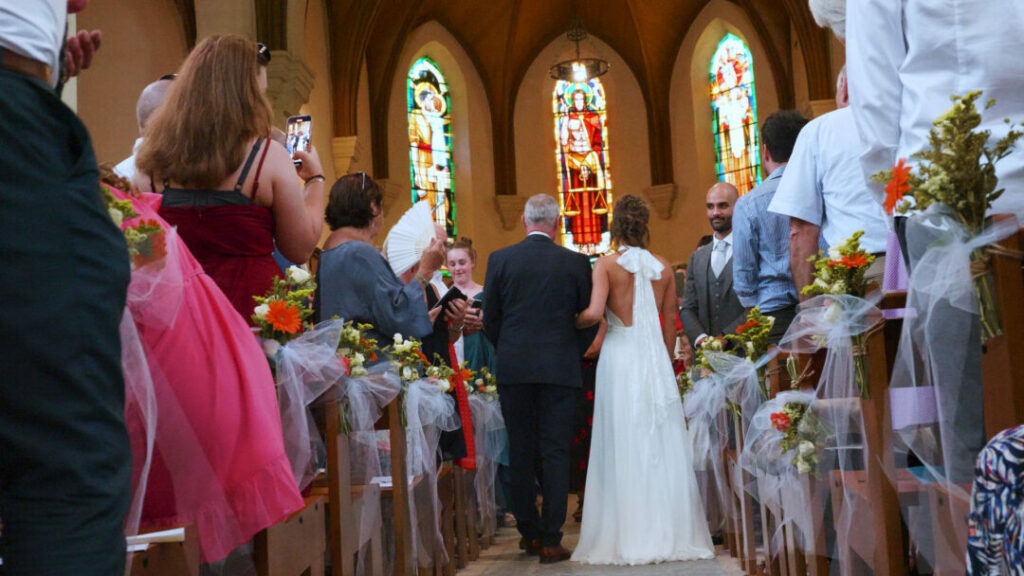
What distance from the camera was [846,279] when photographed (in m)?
2.57

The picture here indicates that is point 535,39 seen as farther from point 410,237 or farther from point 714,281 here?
point 410,237

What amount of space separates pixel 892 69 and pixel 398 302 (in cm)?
236

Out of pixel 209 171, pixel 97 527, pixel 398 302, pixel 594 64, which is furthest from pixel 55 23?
pixel 594 64

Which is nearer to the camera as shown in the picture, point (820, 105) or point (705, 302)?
point (705, 302)

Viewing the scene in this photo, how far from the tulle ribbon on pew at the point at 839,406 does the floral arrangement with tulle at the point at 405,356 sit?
5.37 ft

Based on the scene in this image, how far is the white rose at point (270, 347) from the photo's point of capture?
2793mm

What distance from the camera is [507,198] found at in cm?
1705

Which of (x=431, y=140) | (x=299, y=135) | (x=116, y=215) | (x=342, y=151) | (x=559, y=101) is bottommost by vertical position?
(x=116, y=215)

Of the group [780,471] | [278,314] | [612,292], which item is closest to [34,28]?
[278,314]

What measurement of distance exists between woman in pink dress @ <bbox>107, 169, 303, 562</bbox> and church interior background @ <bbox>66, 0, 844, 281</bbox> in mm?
11875

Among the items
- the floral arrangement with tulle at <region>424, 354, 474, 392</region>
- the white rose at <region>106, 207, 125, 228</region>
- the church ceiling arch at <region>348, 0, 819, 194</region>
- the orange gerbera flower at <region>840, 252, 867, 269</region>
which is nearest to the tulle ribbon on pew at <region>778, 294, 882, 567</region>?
the orange gerbera flower at <region>840, 252, 867, 269</region>

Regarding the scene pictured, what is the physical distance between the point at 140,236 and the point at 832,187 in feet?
7.30

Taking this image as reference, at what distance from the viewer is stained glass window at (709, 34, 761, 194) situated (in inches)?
634

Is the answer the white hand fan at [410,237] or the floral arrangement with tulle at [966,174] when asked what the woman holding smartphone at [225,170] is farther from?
the white hand fan at [410,237]
